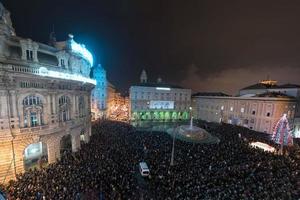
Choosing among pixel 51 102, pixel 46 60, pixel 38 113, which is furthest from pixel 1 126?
pixel 46 60

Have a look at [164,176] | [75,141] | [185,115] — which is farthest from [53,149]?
[185,115]

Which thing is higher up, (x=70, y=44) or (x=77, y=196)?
(x=70, y=44)

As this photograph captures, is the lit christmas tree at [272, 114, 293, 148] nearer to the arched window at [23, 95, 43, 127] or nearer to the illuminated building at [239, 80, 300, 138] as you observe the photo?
the illuminated building at [239, 80, 300, 138]

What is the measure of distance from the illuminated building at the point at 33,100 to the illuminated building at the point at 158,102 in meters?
30.8

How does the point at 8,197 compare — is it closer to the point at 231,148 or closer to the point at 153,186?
the point at 153,186

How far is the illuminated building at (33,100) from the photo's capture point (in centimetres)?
1656

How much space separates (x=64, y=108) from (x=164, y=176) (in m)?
15.9

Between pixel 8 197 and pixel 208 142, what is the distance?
2508 centimetres

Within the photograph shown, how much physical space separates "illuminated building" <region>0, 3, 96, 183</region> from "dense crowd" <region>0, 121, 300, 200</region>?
9.66 ft

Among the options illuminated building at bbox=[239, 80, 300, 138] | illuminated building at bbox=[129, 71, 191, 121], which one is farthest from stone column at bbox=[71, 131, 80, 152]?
illuminated building at bbox=[239, 80, 300, 138]

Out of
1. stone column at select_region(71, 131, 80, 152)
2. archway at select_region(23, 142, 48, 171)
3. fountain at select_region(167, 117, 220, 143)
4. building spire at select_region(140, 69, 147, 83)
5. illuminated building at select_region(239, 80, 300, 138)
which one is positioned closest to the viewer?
archway at select_region(23, 142, 48, 171)

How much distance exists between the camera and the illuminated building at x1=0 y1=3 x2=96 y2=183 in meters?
16.6

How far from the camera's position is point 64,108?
22.8m

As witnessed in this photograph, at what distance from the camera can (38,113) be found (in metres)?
19.4
